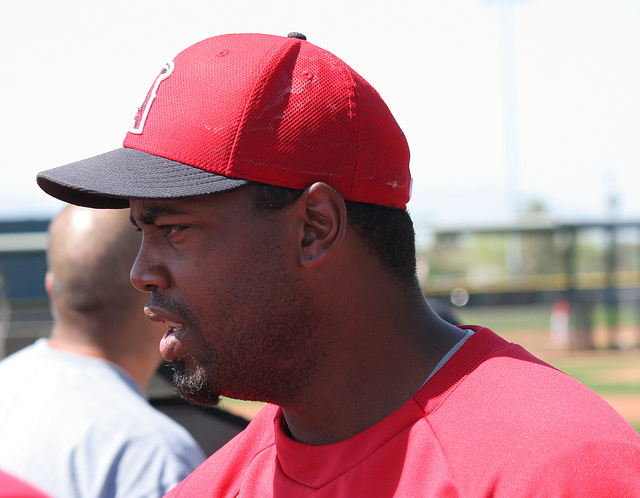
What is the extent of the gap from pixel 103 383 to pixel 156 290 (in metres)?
1.26

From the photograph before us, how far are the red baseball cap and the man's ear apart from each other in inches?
1.2

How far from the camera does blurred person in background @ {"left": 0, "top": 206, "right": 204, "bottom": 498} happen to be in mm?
2455

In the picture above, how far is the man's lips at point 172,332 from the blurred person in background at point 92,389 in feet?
3.05

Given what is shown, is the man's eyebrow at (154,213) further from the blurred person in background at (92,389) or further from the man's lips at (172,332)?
the blurred person in background at (92,389)

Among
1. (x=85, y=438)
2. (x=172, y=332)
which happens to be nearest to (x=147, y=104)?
(x=172, y=332)

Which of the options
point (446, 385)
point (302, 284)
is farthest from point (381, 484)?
point (302, 284)

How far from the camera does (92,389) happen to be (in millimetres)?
2730

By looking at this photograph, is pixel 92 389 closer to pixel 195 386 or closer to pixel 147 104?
pixel 195 386

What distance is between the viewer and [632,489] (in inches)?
49.1

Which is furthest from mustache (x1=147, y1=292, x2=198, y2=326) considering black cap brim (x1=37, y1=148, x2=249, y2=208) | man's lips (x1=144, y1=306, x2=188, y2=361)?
black cap brim (x1=37, y1=148, x2=249, y2=208)

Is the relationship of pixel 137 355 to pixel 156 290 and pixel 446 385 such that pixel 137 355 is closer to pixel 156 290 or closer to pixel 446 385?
pixel 156 290

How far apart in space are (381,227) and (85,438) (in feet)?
4.70

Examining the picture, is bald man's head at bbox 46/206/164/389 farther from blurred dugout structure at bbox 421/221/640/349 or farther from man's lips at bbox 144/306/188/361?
blurred dugout structure at bbox 421/221/640/349

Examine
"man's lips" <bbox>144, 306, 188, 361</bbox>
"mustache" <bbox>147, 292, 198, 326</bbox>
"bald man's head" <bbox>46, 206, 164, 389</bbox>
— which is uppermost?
"mustache" <bbox>147, 292, 198, 326</bbox>
